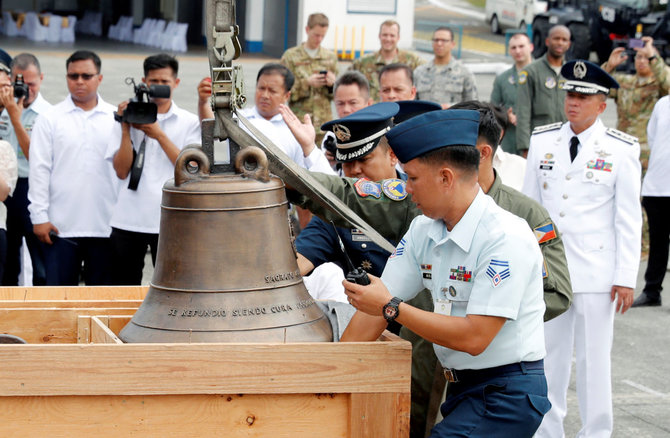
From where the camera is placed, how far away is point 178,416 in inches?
111

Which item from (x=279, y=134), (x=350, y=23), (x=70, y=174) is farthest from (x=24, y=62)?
(x=350, y=23)

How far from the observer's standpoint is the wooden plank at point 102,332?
3004 mm

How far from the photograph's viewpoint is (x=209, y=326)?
2.89m

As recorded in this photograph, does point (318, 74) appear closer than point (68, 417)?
No

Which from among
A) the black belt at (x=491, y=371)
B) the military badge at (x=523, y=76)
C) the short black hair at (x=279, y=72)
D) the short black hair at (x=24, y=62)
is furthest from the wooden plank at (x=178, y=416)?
the military badge at (x=523, y=76)

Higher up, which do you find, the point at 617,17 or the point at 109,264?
the point at 617,17

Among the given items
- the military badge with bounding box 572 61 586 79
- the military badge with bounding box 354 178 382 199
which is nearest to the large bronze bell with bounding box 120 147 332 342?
the military badge with bounding box 354 178 382 199

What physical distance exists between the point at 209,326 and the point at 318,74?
625 centimetres

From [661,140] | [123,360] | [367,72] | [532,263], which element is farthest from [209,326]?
[367,72]

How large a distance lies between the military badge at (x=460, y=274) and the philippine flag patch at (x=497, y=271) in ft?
0.34

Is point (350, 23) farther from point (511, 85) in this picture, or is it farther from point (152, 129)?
point (152, 129)

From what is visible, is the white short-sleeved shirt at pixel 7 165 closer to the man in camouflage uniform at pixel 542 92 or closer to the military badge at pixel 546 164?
the military badge at pixel 546 164

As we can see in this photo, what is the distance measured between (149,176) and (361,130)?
2464 mm

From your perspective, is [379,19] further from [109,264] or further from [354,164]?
[354,164]
